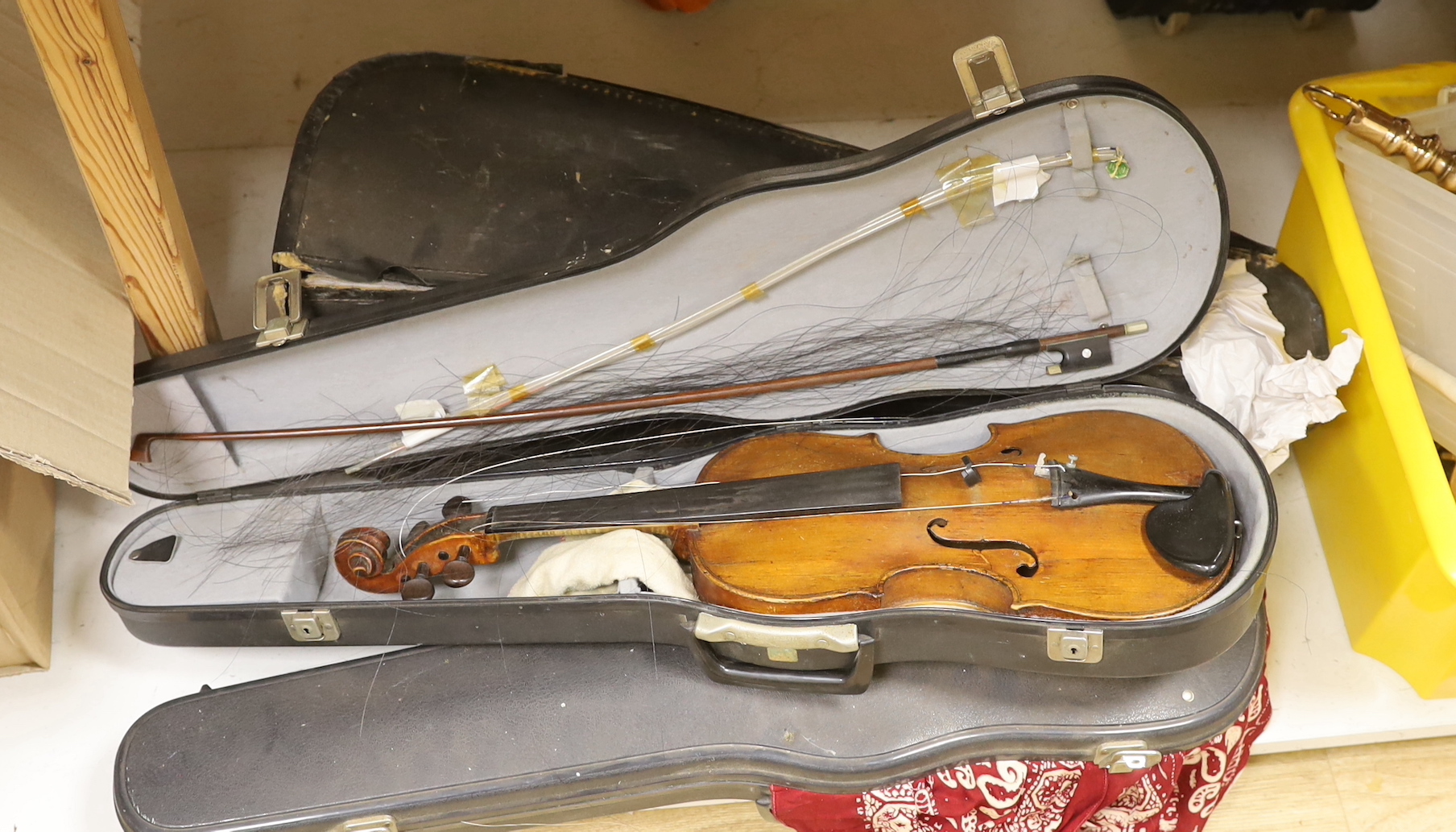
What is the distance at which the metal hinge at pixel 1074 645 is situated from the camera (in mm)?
1282

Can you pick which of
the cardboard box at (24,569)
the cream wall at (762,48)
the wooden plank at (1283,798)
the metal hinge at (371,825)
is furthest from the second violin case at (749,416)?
the cream wall at (762,48)

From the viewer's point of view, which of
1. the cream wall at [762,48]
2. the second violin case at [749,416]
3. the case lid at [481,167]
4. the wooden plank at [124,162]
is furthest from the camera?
the cream wall at [762,48]

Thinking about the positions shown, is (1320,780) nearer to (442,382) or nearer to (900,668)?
(900,668)

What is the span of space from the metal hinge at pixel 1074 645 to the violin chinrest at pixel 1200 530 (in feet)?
0.47

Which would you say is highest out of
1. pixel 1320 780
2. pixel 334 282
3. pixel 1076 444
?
pixel 334 282

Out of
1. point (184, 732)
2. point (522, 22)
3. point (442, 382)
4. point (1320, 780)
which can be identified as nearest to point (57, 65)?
point (442, 382)

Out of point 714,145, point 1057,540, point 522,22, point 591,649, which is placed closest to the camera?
point 1057,540

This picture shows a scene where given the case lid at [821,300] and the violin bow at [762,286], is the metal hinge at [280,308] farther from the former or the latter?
the violin bow at [762,286]

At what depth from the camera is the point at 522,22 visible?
7.24 ft

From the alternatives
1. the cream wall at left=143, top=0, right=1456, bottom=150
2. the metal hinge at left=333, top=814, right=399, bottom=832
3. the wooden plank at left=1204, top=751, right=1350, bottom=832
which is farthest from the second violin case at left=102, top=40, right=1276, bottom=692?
the cream wall at left=143, top=0, right=1456, bottom=150

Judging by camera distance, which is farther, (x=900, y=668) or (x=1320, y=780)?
(x=1320, y=780)

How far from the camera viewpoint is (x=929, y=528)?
1.41 metres

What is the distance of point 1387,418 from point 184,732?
5.27 feet

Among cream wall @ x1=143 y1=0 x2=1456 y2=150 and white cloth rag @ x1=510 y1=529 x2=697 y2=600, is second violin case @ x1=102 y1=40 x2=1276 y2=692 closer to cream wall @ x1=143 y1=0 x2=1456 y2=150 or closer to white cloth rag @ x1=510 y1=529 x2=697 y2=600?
white cloth rag @ x1=510 y1=529 x2=697 y2=600
